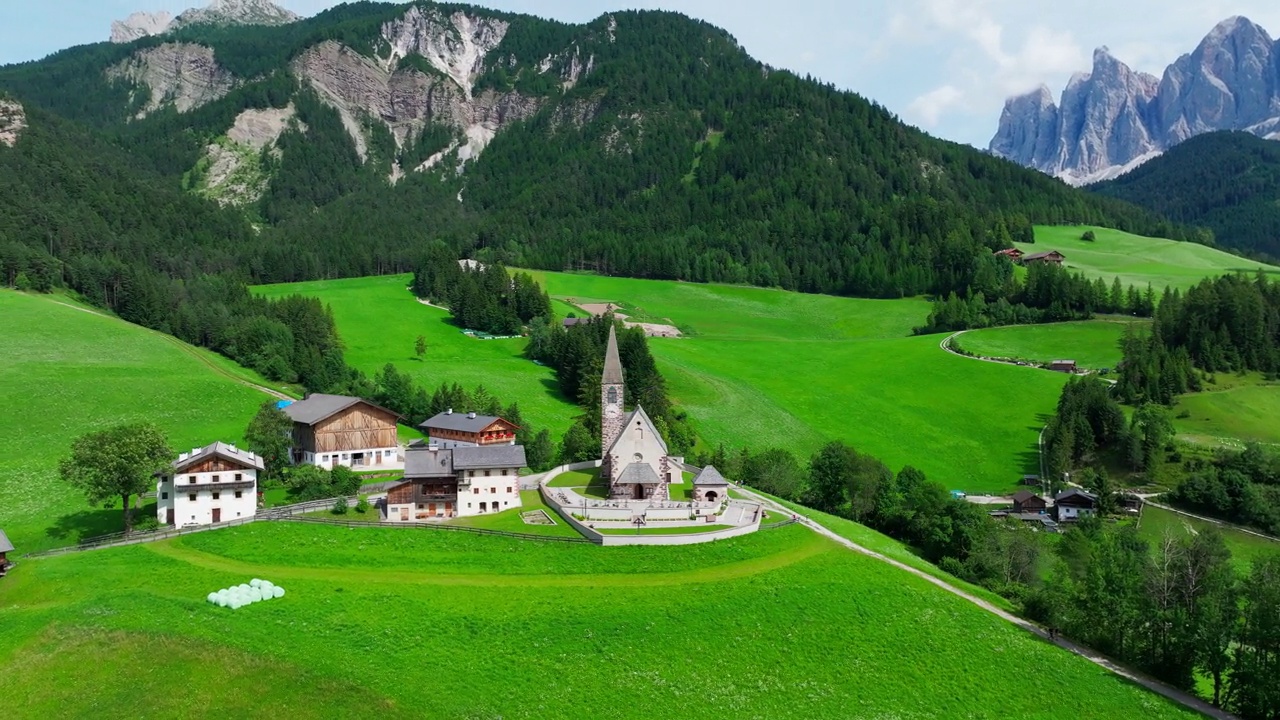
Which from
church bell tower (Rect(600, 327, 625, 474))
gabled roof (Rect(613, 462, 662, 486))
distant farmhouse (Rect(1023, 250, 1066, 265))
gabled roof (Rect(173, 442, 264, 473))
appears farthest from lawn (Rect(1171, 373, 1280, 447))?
gabled roof (Rect(173, 442, 264, 473))

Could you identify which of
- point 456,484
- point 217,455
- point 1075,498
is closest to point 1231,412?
point 1075,498

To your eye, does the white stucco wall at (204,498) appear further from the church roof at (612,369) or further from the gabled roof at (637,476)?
the church roof at (612,369)

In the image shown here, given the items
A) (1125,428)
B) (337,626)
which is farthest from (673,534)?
(1125,428)

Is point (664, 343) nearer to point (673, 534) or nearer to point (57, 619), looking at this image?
point (673, 534)

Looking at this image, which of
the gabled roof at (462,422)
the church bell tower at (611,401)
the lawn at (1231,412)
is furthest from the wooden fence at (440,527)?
the lawn at (1231,412)

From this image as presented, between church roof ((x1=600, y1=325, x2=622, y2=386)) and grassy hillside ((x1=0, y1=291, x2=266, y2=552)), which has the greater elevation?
church roof ((x1=600, y1=325, x2=622, y2=386))

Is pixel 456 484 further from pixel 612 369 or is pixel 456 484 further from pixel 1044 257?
pixel 1044 257

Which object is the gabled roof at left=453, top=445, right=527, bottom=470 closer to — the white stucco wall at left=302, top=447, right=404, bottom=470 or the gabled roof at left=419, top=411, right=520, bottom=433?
the gabled roof at left=419, top=411, right=520, bottom=433
